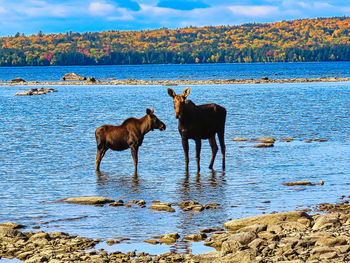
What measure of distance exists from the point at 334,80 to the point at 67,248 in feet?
320

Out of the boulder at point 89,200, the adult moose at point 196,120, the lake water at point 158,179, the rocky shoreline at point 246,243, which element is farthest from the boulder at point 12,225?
the adult moose at point 196,120

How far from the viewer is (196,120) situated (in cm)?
1916

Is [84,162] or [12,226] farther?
[84,162]

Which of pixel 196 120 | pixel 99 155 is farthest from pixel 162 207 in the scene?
pixel 99 155

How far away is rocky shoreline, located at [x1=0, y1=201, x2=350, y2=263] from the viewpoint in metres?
10.0

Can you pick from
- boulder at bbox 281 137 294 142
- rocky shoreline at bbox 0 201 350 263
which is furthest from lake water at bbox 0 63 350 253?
rocky shoreline at bbox 0 201 350 263

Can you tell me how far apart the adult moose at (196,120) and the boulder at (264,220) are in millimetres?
6286

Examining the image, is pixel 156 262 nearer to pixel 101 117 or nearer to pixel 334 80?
pixel 101 117

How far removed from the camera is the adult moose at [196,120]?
1870cm

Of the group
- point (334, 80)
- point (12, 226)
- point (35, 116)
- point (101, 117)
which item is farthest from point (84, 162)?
point (334, 80)

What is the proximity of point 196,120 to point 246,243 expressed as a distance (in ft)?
27.8

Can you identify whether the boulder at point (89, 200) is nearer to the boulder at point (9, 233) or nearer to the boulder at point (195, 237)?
the boulder at point (9, 233)

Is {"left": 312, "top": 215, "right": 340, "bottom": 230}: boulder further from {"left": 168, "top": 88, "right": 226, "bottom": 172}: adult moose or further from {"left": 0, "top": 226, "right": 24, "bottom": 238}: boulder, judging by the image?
{"left": 168, "top": 88, "right": 226, "bottom": 172}: adult moose

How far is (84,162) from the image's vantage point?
21.8m
